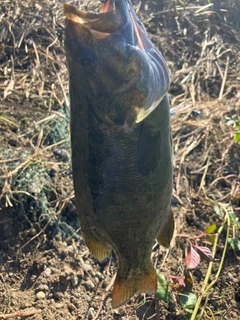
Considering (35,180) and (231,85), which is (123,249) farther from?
(231,85)

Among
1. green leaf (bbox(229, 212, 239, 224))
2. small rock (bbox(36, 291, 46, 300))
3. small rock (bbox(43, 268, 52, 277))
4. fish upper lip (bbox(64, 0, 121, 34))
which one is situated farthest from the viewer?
green leaf (bbox(229, 212, 239, 224))

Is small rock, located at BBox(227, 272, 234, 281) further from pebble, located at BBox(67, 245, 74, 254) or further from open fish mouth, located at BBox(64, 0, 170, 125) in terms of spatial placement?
open fish mouth, located at BBox(64, 0, 170, 125)

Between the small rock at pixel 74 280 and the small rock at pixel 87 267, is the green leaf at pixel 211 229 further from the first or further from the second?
the small rock at pixel 74 280

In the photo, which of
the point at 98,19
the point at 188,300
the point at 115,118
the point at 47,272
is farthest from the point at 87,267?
the point at 98,19

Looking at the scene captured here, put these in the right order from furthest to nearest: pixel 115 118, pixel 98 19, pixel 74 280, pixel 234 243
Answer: pixel 234 243, pixel 74 280, pixel 115 118, pixel 98 19

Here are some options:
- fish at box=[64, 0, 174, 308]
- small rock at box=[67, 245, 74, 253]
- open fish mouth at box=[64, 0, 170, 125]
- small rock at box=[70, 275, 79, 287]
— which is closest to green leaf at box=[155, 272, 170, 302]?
small rock at box=[70, 275, 79, 287]

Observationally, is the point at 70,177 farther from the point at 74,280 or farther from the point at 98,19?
the point at 98,19

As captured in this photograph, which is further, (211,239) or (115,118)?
(211,239)
